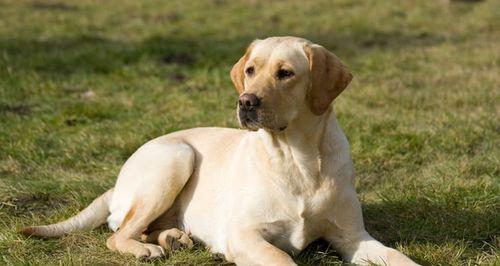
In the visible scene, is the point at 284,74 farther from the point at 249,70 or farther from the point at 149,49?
the point at 149,49

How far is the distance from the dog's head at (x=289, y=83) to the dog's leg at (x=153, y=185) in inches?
33.0

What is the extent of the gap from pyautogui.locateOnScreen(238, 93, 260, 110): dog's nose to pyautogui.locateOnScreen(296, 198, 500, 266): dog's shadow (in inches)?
39.0

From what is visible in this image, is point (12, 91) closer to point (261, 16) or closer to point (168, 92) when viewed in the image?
point (168, 92)

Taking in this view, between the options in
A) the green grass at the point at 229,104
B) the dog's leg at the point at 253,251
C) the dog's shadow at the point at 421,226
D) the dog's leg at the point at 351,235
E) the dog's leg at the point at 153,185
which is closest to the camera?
the dog's leg at the point at 253,251

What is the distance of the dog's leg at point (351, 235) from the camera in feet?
13.6

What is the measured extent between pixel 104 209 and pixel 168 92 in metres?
3.97

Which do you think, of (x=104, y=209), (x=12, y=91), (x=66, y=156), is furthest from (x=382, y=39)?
(x=104, y=209)

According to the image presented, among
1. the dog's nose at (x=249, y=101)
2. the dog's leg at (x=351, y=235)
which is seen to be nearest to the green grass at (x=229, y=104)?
the dog's leg at (x=351, y=235)

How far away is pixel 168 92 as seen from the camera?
8711 millimetres

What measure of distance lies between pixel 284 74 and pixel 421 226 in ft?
5.01

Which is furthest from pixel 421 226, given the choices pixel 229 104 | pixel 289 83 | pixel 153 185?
pixel 229 104

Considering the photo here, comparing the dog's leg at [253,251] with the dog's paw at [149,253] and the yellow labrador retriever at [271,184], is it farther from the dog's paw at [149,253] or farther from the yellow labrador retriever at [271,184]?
the dog's paw at [149,253]

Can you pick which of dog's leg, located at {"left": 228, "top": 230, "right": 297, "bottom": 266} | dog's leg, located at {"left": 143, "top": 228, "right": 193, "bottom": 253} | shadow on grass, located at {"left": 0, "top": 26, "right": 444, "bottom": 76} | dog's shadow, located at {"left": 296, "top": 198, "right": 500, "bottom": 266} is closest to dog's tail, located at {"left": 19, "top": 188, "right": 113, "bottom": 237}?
dog's leg, located at {"left": 143, "top": 228, "right": 193, "bottom": 253}

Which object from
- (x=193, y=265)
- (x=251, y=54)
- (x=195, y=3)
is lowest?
(x=195, y=3)
